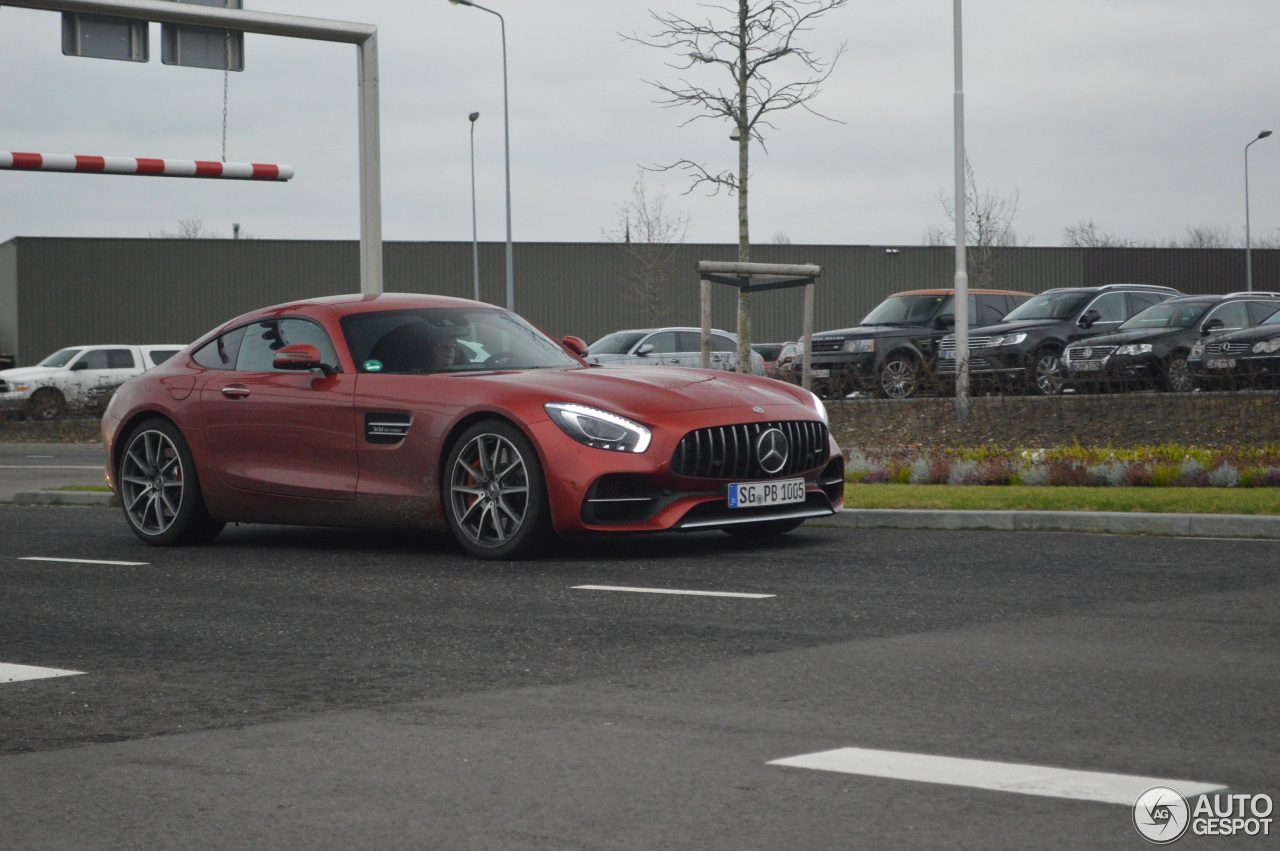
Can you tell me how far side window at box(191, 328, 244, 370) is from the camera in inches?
401

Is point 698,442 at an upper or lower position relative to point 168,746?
upper

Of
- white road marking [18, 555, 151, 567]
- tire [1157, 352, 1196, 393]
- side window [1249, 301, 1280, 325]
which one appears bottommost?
white road marking [18, 555, 151, 567]

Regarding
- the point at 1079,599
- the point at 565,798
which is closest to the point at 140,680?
the point at 565,798

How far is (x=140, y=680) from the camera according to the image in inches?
215

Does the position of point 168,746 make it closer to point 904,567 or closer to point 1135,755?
point 1135,755

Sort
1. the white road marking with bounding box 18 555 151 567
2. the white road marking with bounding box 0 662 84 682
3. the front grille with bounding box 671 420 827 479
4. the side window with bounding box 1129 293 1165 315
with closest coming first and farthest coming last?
the white road marking with bounding box 0 662 84 682 → the front grille with bounding box 671 420 827 479 → the white road marking with bounding box 18 555 151 567 → the side window with bounding box 1129 293 1165 315

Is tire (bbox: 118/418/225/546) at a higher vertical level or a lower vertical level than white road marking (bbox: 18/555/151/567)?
higher

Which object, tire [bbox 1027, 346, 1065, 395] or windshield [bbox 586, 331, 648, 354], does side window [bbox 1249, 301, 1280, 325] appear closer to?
tire [bbox 1027, 346, 1065, 395]

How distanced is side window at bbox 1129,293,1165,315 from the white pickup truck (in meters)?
19.2

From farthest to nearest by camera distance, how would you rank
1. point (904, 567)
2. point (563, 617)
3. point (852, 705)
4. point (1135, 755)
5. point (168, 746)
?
point (904, 567) < point (563, 617) < point (852, 705) < point (168, 746) < point (1135, 755)

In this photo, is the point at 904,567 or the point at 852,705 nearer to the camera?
the point at 852,705

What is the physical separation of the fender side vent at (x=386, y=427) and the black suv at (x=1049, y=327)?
42.6ft

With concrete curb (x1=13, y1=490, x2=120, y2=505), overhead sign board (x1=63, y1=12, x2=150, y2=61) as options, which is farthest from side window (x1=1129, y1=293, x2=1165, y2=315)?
concrete curb (x1=13, y1=490, x2=120, y2=505)

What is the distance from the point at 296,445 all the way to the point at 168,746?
5155 millimetres
